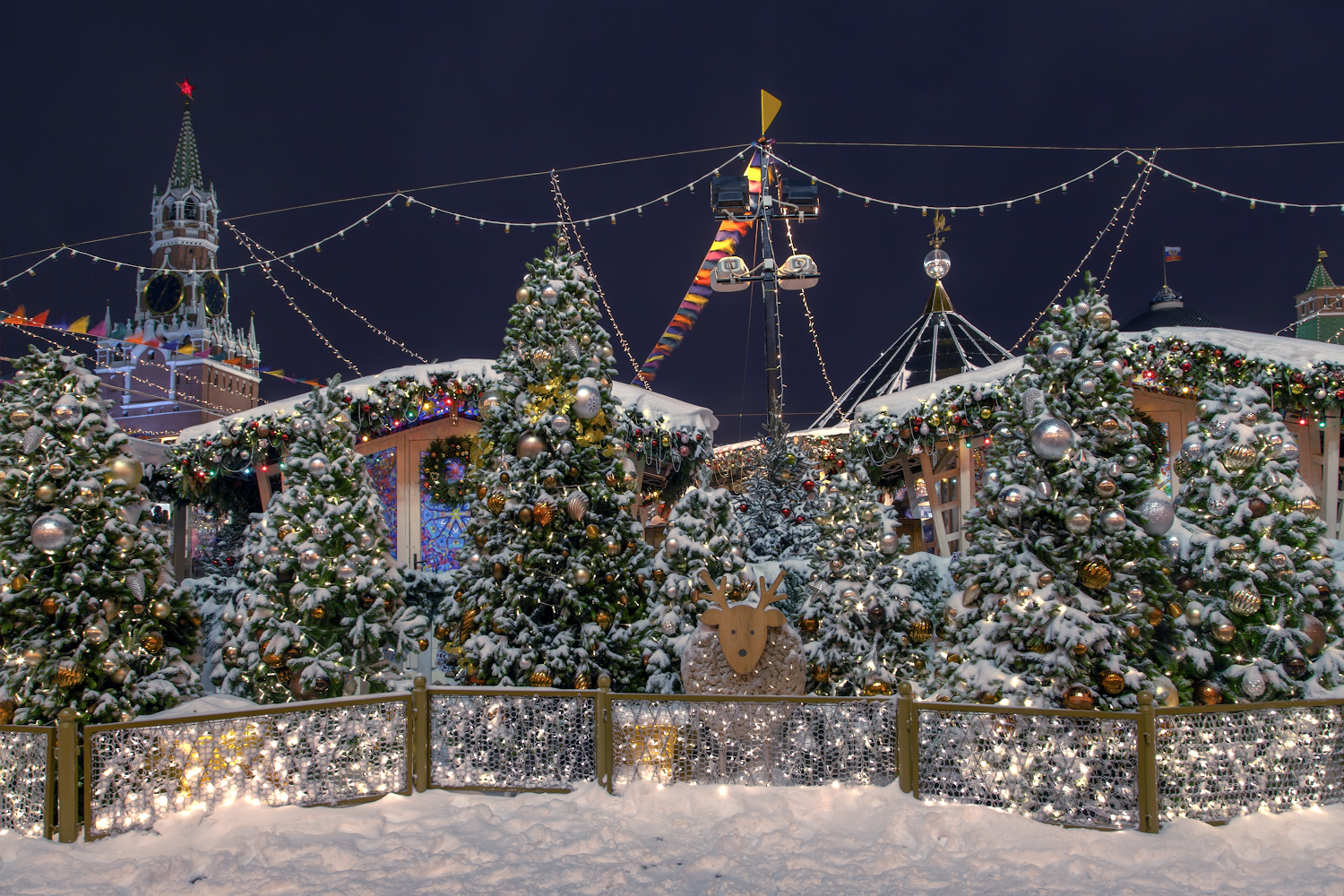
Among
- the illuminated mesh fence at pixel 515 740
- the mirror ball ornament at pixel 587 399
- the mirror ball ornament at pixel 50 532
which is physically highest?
the mirror ball ornament at pixel 587 399

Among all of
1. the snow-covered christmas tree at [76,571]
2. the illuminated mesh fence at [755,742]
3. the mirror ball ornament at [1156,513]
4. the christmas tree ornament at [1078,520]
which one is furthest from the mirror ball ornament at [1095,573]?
the snow-covered christmas tree at [76,571]

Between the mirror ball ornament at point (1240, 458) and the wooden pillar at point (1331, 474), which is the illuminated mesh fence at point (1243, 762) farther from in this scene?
the wooden pillar at point (1331, 474)

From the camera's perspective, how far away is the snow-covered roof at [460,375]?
997cm

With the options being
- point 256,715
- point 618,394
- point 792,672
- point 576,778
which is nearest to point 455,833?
point 576,778

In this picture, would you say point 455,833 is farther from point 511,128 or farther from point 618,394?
point 511,128

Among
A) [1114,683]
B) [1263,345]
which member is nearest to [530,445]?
[1114,683]

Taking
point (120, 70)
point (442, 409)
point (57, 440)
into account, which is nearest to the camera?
point (57, 440)

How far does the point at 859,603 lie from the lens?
24.8 ft

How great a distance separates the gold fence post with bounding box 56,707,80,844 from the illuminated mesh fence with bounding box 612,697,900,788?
331 centimetres

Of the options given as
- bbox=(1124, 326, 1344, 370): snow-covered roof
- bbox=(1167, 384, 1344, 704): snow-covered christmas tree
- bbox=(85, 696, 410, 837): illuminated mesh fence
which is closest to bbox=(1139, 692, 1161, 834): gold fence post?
bbox=(1167, 384, 1344, 704): snow-covered christmas tree

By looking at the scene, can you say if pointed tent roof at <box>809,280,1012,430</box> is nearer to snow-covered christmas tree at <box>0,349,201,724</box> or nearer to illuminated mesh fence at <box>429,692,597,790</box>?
illuminated mesh fence at <box>429,692,597,790</box>

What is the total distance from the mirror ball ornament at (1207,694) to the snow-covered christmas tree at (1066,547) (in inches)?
20.8

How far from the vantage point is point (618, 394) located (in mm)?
10547

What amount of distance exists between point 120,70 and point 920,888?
22.8 meters
